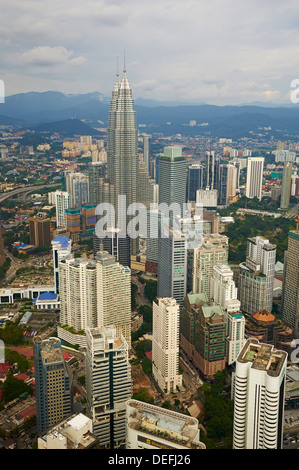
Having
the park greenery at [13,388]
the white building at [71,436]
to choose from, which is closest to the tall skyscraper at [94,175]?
the park greenery at [13,388]

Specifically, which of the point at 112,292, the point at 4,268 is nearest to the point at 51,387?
the point at 112,292

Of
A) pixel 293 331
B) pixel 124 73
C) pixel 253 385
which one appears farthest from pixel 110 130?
pixel 253 385

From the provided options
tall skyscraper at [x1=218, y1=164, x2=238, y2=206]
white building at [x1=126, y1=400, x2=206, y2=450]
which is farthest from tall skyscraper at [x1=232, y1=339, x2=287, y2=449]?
tall skyscraper at [x1=218, y1=164, x2=238, y2=206]

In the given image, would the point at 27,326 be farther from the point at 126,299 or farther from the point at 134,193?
the point at 134,193

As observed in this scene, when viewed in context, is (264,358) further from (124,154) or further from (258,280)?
(124,154)

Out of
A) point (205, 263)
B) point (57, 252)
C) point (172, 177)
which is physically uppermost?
point (172, 177)

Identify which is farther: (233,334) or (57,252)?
(57,252)
